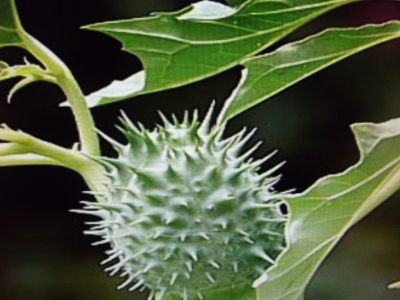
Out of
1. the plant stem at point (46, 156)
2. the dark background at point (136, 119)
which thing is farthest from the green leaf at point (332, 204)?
the dark background at point (136, 119)

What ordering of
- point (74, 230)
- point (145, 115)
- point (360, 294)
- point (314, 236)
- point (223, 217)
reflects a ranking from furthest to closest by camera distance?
point (74, 230) < point (145, 115) < point (360, 294) < point (223, 217) < point (314, 236)

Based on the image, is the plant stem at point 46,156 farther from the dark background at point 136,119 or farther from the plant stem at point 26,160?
the dark background at point 136,119

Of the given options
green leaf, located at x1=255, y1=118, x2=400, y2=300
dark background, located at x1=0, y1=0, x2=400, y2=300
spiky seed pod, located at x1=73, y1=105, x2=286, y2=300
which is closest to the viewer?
green leaf, located at x1=255, y1=118, x2=400, y2=300

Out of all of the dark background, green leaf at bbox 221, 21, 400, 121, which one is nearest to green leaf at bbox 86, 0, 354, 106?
green leaf at bbox 221, 21, 400, 121

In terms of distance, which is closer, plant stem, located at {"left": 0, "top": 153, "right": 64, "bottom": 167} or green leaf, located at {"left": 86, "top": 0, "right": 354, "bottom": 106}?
green leaf, located at {"left": 86, "top": 0, "right": 354, "bottom": 106}

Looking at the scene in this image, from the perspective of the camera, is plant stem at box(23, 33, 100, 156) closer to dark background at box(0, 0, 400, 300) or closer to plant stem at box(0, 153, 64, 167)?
plant stem at box(0, 153, 64, 167)

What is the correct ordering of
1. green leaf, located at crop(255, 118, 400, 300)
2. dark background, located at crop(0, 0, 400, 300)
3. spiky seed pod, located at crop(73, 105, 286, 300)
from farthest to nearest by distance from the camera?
dark background, located at crop(0, 0, 400, 300), spiky seed pod, located at crop(73, 105, 286, 300), green leaf, located at crop(255, 118, 400, 300)

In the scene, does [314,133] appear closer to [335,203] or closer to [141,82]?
[141,82]

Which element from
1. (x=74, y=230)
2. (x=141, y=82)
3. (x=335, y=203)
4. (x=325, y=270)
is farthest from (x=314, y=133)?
(x=335, y=203)
